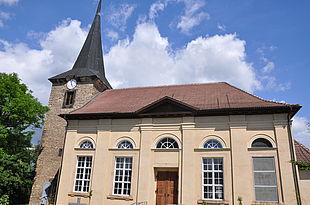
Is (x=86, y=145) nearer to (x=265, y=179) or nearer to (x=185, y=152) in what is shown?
(x=185, y=152)

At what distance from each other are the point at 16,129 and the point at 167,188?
12584mm

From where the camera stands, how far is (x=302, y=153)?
1417cm

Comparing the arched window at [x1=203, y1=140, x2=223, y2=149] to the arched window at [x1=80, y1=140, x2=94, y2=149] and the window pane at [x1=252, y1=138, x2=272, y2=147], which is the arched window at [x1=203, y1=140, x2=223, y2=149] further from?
the arched window at [x1=80, y1=140, x2=94, y2=149]

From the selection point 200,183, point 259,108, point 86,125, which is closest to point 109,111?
point 86,125

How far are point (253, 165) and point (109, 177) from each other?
837 cm

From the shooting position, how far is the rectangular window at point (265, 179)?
1243cm

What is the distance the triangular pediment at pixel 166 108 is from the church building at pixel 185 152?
0.20 feet

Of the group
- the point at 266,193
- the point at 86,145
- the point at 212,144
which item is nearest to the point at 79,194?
the point at 86,145

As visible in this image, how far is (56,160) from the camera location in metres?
19.1

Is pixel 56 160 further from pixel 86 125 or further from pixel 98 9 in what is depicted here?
pixel 98 9

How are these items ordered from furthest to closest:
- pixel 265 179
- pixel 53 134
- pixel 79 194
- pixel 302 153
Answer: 1. pixel 53 134
2. pixel 79 194
3. pixel 302 153
4. pixel 265 179

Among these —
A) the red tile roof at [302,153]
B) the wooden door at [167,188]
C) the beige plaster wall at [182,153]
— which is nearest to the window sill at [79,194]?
the beige plaster wall at [182,153]

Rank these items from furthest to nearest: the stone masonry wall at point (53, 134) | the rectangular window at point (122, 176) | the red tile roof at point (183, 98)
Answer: the stone masonry wall at point (53, 134), the rectangular window at point (122, 176), the red tile roof at point (183, 98)

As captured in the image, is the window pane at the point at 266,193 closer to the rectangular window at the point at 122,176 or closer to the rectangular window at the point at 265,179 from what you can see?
the rectangular window at the point at 265,179
